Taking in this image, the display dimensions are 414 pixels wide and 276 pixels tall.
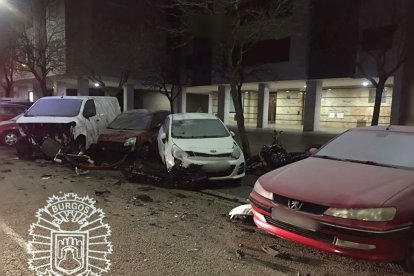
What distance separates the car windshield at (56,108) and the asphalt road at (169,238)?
144 inches

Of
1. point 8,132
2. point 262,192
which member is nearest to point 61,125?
point 8,132

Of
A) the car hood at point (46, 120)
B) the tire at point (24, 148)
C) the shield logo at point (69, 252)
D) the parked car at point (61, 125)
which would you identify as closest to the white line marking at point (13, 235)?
the shield logo at point (69, 252)

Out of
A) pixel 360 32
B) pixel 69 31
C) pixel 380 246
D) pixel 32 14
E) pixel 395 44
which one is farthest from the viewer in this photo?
pixel 69 31

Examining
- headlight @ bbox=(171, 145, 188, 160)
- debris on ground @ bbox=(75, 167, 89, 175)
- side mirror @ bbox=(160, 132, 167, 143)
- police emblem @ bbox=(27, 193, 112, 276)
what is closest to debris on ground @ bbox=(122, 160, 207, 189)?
headlight @ bbox=(171, 145, 188, 160)

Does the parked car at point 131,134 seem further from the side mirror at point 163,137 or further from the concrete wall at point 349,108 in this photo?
the concrete wall at point 349,108

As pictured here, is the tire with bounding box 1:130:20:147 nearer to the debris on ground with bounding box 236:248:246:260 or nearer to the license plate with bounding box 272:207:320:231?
the debris on ground with bounding box 236:248:246:260

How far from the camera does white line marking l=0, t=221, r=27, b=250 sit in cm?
424

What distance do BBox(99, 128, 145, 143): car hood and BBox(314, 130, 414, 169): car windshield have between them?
20.0 feet

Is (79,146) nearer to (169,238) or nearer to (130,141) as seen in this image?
(130,141)

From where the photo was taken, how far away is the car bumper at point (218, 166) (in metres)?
7.32

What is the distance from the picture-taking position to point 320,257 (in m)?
4.04

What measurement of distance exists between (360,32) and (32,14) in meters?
20.8

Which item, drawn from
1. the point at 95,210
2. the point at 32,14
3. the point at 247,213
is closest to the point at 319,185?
the point at 247,213

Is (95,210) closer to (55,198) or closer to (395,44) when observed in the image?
(55,198)
